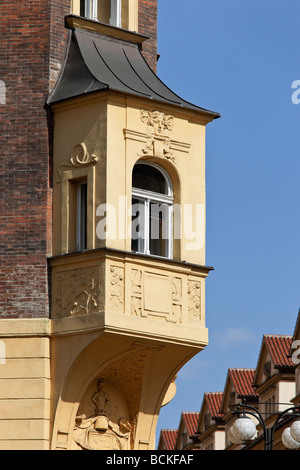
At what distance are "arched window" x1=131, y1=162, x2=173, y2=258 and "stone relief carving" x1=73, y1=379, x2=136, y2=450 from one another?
2.83 metres

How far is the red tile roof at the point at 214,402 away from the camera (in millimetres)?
75250

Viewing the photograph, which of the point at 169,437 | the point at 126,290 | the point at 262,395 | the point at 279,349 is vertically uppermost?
the point at 169,437

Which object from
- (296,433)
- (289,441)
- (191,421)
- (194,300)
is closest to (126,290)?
(194,300)

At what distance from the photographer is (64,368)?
90.0ft

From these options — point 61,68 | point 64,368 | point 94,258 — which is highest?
point 61,68

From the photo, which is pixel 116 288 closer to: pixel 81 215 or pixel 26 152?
pixel 81 215

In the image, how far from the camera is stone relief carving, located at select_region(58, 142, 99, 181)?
91.4 feet

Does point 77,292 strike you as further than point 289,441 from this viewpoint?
No

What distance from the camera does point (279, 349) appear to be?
64.9 meters

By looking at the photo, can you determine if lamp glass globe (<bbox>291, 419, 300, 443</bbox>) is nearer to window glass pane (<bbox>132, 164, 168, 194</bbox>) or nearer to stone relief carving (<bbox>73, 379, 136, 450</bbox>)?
stone relief carving (<bbox>73, 379, 136, 450</bbox>)

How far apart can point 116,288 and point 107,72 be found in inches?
179

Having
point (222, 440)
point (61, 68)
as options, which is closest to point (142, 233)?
point (61, 68)
